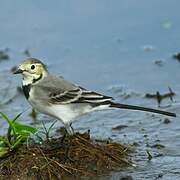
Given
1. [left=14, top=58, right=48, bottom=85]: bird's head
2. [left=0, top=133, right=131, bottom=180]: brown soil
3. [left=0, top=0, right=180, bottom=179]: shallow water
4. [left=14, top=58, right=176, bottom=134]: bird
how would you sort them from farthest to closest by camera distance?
[left=0, top=0, right=180, bottom=179]: shallow water
[left=14, top=58, right=48, bottom=85]: bird's head
[left=14, top=58, right=176, bottom=134]: bird
[left=0, top=133, right=131, bottom=180]: brown soil

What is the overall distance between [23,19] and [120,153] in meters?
6.13

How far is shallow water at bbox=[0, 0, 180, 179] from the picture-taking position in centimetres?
1060

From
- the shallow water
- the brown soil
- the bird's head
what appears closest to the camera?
the brown soil

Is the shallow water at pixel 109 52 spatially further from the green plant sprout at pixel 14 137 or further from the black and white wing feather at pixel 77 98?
the green plant sprout at pixel 14 137

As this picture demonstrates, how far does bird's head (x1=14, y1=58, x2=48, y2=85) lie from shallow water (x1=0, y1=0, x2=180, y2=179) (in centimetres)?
116

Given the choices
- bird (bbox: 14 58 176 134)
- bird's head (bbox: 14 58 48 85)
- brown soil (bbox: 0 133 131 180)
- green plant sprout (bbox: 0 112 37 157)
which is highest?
bird's head (bbox: 14 58 48 85)

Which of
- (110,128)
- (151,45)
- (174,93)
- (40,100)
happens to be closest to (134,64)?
(151,45)

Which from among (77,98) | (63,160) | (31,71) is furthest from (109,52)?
(63,160)

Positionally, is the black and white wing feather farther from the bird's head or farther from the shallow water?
the shallow water

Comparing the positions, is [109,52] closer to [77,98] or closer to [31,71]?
[31,71]

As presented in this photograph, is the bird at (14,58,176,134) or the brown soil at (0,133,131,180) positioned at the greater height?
the bird at (14,58,176,134)

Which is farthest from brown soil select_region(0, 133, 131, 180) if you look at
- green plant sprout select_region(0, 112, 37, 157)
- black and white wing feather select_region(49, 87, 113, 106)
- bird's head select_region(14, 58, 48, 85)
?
bird's head select_region(14, 58, 48, 85)

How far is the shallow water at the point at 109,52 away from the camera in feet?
34.8

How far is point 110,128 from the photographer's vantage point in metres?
10.6
